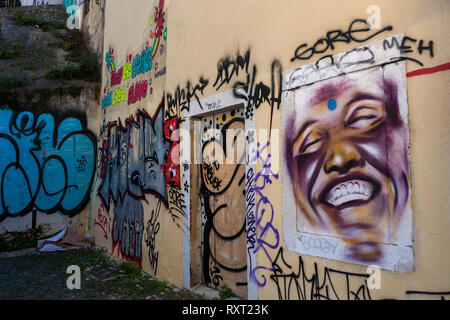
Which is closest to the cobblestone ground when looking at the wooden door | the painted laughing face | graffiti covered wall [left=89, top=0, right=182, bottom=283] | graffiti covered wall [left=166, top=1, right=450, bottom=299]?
graffiti covered wall [left=89, top=0, right=182, bottom=283]

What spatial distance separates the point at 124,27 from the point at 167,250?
4.85m

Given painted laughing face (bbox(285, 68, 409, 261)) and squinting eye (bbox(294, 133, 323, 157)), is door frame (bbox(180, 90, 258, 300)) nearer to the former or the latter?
squinting eye (bbox(294, 133, 323, 157))

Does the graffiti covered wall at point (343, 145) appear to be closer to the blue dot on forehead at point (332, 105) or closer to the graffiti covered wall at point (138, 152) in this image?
the blue dot on forehead at point (332, 105)

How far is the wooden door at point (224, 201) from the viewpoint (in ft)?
13.0

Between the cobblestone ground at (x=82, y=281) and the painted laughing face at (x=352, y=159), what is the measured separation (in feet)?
7.00

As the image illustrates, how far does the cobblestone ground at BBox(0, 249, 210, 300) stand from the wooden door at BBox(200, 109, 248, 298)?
475 mm

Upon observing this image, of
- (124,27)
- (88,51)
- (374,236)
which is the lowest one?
(374,236)

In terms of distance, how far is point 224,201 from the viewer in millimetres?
4207

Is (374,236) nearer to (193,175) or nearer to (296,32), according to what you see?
(296,32)

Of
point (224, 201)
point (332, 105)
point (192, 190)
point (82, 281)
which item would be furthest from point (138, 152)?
point (332, 105)

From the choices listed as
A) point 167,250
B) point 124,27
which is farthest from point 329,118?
point 124,27

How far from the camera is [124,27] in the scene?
7.04m

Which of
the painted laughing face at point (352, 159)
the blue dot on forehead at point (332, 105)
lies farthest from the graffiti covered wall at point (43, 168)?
the blue dot on forehead at point (332, 105)

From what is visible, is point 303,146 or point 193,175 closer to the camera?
point 303,146
